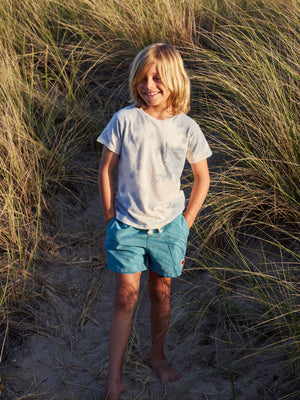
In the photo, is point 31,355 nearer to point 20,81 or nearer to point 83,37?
point 20,81

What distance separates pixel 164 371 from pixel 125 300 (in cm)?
49

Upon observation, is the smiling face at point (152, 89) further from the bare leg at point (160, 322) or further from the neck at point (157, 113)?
the bare leg at point (160, 322)

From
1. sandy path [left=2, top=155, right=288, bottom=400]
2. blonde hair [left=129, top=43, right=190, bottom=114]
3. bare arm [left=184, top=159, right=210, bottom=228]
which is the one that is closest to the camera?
blonde hair [left=129, top=43, right=190, bottom=114]

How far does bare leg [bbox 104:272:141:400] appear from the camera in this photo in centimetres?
203

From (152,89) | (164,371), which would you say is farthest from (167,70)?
(164,371)

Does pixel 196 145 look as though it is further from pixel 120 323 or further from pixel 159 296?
pixel 120 323

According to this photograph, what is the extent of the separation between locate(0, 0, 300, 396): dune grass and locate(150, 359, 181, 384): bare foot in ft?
0.94

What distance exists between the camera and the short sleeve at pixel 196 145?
198cm

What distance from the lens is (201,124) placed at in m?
3.09

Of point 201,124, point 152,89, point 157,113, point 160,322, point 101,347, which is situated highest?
point 152,89

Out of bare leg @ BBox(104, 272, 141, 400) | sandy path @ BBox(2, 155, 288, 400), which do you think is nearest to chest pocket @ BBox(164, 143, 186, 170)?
bare leg @ BBox(104, 272, 141, 400)

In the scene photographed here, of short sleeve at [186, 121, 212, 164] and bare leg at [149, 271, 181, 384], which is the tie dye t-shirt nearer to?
short sleeve at [186, 121, 212, 164]

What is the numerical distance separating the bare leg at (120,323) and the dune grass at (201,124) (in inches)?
18.7

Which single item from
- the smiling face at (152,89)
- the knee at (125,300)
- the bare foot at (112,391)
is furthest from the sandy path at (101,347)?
the smiling face at (152,89)
